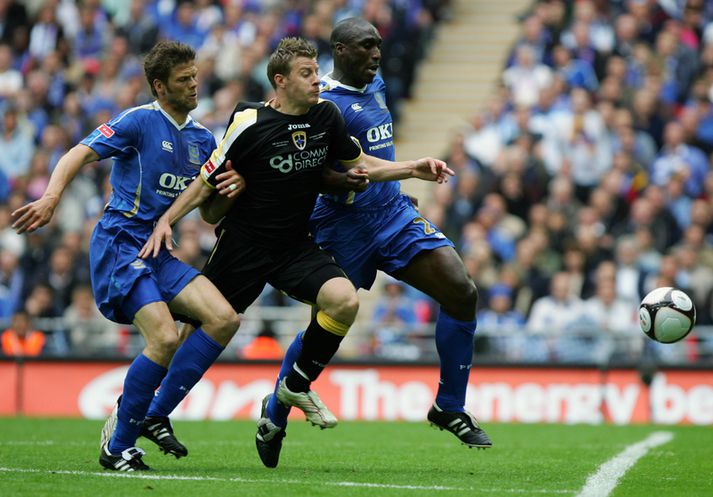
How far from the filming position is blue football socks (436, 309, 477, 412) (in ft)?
28.7

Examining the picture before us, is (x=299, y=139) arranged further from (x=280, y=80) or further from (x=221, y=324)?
(x=221, y=324)

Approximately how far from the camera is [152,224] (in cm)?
834

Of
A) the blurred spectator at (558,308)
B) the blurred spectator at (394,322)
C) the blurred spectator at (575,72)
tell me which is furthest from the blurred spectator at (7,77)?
the blurred spectator at (558,308)

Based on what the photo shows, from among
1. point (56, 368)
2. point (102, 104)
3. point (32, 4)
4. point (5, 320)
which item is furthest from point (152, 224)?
point (32, 4)

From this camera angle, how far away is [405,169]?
822cm

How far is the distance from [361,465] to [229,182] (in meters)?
2.12

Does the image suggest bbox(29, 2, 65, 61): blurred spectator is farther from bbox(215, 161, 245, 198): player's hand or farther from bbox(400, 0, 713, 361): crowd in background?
bbox(215, 161, 245, 198): player's hand

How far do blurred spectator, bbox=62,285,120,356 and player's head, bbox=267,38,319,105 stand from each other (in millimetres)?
8089

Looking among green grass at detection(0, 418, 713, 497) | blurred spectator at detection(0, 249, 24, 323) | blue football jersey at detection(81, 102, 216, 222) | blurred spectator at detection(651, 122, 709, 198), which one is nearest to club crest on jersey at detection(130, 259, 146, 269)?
blue football jersey at detection(81, 102, 216, 222)

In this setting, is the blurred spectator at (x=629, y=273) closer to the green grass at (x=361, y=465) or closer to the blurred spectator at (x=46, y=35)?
the green grass at (x=361, y=465)

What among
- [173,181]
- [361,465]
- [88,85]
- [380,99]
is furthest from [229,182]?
[88,85]

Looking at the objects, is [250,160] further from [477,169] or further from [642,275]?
[477,169]

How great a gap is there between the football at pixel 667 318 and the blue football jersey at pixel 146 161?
3226 millimetres

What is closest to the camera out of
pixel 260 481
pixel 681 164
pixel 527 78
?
pixel 260 481
